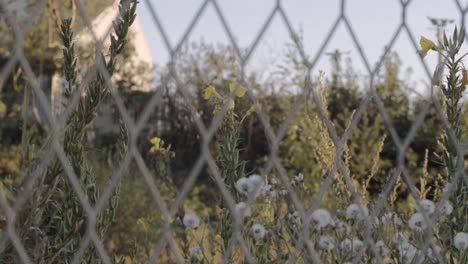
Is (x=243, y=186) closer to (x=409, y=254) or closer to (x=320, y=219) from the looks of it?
(x=320, y=219)

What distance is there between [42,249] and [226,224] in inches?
16.2

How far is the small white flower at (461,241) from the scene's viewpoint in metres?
1.62

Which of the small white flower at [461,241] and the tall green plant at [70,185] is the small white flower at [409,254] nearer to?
the small white flower at [461,241]

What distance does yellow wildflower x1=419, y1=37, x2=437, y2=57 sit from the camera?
5.45 ft

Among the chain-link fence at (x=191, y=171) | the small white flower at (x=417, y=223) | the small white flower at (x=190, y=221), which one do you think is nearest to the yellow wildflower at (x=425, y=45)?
the chain-link fence at (x=191, y=171)

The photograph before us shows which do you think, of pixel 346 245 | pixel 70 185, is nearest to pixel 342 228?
pixel 346 245

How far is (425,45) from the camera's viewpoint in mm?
1662

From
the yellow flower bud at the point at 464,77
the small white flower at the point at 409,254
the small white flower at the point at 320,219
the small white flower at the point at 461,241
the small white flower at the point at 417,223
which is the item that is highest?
the yellow flower bud at the point at 464,77

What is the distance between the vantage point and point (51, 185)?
146 centimetres

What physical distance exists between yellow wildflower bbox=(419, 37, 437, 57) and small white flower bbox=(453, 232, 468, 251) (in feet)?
1.29

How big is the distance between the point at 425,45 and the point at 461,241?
0.42m

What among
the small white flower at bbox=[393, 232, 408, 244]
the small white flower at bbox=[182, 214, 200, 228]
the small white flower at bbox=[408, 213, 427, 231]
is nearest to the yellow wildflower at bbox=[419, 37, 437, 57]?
the small white flower at bbox=[408, 213, 427, 231]

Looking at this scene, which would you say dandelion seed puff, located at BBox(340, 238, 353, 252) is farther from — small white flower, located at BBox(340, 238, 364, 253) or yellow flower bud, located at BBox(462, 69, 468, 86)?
yellow flower bud, located at BBox(462, 69, 468, 86)

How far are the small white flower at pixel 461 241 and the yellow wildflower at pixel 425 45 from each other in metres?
0.39
